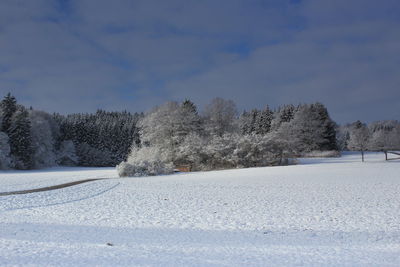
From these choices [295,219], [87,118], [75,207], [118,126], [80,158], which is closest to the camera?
[295,219]

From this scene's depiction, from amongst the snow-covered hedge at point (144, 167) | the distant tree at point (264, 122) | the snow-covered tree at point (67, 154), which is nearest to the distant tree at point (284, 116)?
the distant tree at point (264, 122)

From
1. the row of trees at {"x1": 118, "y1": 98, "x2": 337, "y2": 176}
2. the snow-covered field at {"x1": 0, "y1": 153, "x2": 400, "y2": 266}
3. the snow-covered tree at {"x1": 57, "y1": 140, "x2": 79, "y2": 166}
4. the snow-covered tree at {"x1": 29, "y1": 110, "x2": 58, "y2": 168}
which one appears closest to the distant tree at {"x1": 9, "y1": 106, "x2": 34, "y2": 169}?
the snow-covered tree at {"x1": 29, "y1": 110, "x2": 58, "y2": 168}

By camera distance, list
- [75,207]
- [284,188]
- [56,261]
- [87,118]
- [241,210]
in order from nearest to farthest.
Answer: [56,261], [241,210], [75,207], [284,188], [87,118]

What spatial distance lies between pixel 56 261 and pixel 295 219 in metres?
7.43

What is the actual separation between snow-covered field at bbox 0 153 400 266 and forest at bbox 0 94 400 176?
16159 millimetres

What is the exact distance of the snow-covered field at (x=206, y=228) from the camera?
6.46 metres

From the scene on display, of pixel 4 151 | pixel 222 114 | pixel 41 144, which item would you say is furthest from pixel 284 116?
pixel 4 151

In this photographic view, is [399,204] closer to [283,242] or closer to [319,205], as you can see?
[319,205]

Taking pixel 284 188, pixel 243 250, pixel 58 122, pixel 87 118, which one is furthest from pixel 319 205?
pixel 87 118

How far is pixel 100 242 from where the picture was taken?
7719 millimetres

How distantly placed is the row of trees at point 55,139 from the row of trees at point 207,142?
685 inches

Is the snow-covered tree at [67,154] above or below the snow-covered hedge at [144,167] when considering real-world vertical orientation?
above

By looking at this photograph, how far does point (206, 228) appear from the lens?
940 cm

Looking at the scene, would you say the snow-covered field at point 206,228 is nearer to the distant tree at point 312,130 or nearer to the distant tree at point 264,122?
the distant tree at point 312,130
